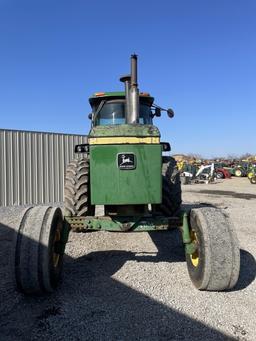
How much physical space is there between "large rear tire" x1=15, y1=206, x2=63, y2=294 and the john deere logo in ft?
3.61

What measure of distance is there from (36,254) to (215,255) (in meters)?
2.10

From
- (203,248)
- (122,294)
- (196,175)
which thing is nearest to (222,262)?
(203,248)

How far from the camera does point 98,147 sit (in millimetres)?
5340

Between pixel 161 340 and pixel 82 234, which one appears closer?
pixel 161 340

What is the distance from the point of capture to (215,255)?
4.73m

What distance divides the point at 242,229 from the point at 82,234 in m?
3.76

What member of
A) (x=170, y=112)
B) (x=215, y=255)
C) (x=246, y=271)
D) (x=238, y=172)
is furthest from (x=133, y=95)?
(x=238, y=172)

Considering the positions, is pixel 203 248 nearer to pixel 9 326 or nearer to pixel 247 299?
pixel 247 299

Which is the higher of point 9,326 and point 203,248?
point 203,248

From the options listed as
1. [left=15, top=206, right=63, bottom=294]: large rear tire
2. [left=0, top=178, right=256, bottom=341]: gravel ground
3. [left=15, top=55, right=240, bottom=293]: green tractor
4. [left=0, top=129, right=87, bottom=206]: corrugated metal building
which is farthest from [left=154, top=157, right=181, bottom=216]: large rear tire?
[left=0, top=129, right=87, bottom=206]: corrugated metal building

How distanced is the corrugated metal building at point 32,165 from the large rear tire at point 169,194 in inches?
311

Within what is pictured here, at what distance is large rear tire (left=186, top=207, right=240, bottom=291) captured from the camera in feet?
15.5

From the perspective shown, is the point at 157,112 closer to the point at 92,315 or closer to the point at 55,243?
the point at 55,243

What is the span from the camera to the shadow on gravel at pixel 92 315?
3.78m
